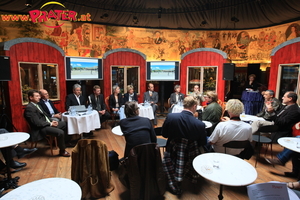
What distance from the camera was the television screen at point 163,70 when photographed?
25.3 ft

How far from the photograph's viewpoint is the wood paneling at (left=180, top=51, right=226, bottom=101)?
7.52 meters

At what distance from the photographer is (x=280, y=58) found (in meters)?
6.21

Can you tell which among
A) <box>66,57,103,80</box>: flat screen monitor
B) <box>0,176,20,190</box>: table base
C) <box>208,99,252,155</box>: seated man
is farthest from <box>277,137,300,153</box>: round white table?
<box>66,57,103,80</box>: flat screen monitor

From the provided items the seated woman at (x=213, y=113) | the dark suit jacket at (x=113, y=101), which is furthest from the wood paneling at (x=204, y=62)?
the seated woman at (x=213, y=113)

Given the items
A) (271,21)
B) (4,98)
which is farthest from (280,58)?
(4,98)

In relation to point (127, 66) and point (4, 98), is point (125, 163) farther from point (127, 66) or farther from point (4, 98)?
point (127, 66)

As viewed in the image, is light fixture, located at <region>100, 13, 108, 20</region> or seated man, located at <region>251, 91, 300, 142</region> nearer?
seated man, located at <region>251, 91, 300, 142</region>

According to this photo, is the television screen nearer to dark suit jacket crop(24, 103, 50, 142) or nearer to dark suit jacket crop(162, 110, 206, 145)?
dark suit jacket crop(24, 103, 50, 142)

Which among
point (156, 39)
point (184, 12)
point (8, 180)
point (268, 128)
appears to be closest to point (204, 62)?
point (184, 12)

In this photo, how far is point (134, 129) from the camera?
2.65 meters

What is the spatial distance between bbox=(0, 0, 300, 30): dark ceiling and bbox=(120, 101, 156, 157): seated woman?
17.8ft

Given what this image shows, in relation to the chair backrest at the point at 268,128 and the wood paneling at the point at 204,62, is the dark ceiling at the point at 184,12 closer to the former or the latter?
the wood paneling at the point at 204,62

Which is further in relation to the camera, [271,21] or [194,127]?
[271,21]

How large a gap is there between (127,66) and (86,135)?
3.41 metres
